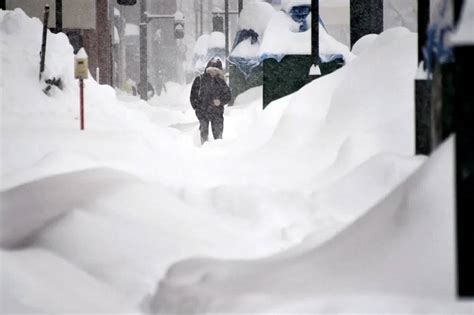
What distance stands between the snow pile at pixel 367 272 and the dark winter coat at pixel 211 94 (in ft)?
35.1

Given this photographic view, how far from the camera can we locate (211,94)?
15945 mm

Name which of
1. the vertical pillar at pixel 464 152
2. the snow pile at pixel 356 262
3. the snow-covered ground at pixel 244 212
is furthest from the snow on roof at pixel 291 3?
the vertical pillar at pixel 464 152

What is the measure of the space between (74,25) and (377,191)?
18.7 meters

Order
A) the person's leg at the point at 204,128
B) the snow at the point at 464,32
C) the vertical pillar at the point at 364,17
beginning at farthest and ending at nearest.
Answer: the vertical pillar at the point at 364,17, the person's leg at the point at 204,128, the snow at the point at 464,32

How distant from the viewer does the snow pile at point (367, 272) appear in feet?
13.5

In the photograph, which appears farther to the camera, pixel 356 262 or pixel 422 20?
pixel 422 20

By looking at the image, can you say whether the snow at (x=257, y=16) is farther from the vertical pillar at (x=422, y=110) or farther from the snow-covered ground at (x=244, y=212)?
the vertical pillar at (x=422, y=110)

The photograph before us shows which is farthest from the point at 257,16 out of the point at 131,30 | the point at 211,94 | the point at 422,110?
the point at 131,30

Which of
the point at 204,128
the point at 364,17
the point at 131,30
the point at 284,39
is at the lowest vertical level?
the point at 204,128

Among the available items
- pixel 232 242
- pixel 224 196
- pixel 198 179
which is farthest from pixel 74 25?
pixel 232 242

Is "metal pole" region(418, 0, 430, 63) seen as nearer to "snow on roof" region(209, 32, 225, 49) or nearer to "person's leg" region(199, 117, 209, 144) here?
"person's leg" region(199, 117, 209, 144)

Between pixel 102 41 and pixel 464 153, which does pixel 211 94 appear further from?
pixel 102 41

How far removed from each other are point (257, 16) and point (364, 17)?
28.3 ft

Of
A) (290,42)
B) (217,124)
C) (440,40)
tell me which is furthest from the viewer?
(290,42)
